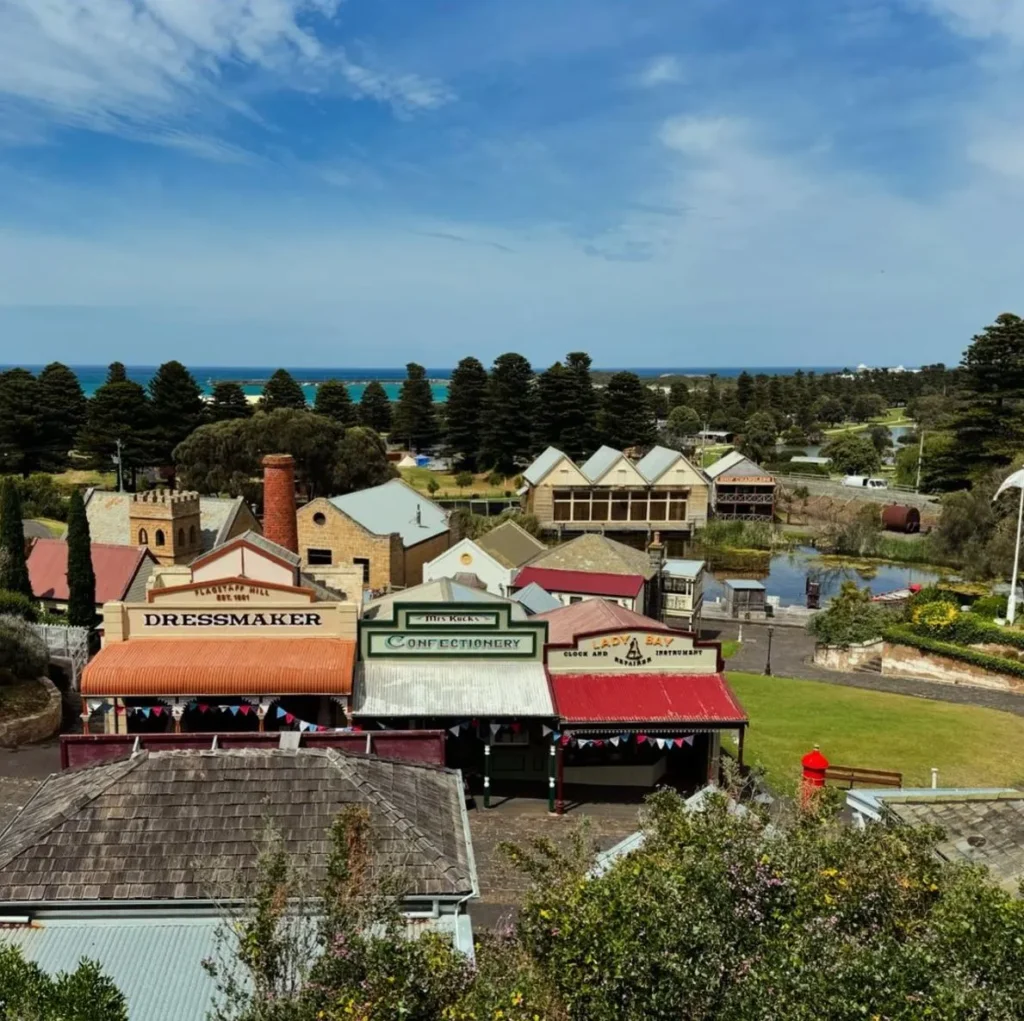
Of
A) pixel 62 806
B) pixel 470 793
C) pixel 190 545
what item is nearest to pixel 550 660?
pixel 470 793

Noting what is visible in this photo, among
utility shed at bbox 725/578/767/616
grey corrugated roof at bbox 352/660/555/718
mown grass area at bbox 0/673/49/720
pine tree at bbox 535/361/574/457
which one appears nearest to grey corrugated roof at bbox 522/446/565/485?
pine tree at bbox 535/361/574/457

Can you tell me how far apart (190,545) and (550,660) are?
23.8m

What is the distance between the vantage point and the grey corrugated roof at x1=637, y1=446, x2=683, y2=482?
68.9 metres

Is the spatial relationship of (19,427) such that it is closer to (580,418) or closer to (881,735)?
(580,418)

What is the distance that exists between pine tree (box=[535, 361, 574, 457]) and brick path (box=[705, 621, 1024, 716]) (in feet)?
154

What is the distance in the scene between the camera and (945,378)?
194875 millimetres

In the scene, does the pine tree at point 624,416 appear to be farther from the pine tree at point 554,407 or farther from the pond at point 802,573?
the pond at point 802,573

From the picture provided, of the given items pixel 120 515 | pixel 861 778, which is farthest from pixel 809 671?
pixel 120 515

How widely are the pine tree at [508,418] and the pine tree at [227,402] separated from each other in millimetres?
23451

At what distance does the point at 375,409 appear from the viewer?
102062 millimetres

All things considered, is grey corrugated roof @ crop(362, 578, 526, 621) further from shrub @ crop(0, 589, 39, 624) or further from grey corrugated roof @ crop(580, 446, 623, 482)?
grey corrugated roof @ crop(580, 446, 623, 482)

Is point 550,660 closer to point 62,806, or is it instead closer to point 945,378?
point 62,806

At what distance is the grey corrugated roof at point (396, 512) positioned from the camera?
4250 centimetres

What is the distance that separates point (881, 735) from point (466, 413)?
6892 cm
